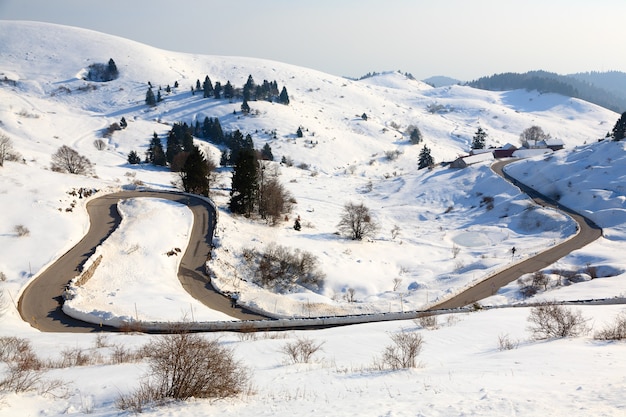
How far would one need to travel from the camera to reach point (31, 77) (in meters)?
136

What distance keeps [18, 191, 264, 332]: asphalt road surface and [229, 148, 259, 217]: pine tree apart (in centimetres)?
317

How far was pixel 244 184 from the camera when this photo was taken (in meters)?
44.3

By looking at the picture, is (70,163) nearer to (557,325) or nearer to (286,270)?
(286,270)

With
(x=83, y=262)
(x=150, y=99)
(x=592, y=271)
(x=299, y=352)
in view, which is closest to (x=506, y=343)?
(x=299, y=352)

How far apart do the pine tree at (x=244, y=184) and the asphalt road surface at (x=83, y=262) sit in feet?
10.4

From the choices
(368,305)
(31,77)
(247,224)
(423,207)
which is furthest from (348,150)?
(31,77)

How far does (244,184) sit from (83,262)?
19.2 metres

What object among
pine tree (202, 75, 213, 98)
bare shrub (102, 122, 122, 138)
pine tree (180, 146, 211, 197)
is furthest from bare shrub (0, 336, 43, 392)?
pine tree (202, 75, 213, 98)

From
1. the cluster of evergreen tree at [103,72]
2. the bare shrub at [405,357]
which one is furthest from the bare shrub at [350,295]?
the cluster of evergreen tree at [103,72]

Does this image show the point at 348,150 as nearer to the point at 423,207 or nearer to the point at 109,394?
the point at 423,207

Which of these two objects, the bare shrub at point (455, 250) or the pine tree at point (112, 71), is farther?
the pine tree at point (112, 71)

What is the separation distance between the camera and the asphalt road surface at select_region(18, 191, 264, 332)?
2267 centimetres

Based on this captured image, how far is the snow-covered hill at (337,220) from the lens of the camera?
31.5 ft

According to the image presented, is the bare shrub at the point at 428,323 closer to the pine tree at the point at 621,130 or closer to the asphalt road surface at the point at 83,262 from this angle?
the asphalt road surface at the point at 83,262
